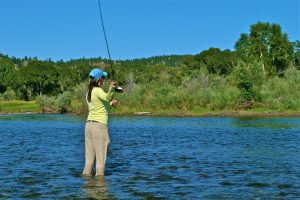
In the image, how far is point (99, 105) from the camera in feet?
40.5

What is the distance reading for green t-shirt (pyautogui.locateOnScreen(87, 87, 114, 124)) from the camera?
12.2 metres

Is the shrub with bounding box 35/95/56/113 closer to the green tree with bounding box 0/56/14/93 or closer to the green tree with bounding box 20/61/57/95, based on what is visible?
the green tree with bounding box 20/61/57/95

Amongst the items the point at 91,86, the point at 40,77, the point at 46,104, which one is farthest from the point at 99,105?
the point at 40,77

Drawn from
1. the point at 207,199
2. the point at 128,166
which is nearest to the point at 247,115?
the point at 128,166

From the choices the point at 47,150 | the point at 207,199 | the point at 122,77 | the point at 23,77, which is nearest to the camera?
the point at 207,199

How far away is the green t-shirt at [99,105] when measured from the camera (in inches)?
482

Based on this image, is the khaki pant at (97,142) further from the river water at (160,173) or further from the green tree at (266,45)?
the green tree at (266,45)

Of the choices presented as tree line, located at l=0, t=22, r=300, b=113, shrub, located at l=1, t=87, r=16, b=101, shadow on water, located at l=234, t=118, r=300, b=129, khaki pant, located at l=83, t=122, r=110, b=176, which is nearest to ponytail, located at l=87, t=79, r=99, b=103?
khaki pant, located at l=83, t=122, r=110, b=176

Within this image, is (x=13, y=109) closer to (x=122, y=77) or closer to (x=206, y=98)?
(x=206, y=98)

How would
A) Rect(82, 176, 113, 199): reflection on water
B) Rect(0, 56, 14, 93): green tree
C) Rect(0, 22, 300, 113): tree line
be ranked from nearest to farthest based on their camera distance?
Rect(82, 176, 113, 199): reflection on water, Rect(0, 22, 300, 113): tree line, Rect(0, 56, 14, 93): green tree

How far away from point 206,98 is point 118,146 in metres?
43.8

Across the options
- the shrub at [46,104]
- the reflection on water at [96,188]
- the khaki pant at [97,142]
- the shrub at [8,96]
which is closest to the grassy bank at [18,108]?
the shrub at [46,104]

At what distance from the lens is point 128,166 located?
1556 cm

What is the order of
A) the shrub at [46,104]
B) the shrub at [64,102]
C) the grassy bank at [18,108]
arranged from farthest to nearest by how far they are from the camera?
the grassy bank at [18,108], the shrub at [46,104], the shrub at [64,102]
